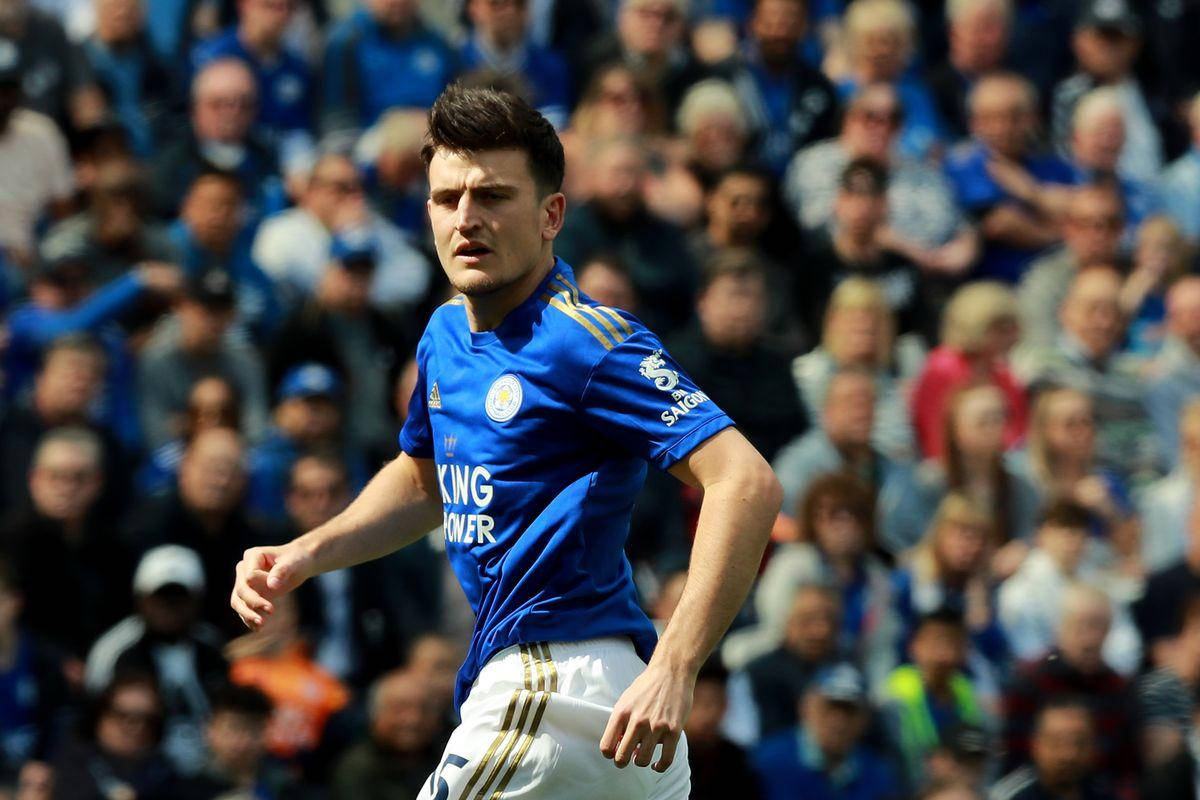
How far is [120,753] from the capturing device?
343 inches

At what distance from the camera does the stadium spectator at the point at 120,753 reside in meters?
8.66

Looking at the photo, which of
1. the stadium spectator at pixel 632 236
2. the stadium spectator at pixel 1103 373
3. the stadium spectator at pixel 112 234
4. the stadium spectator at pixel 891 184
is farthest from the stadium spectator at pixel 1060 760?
the stadium spectator at pixel 112 234

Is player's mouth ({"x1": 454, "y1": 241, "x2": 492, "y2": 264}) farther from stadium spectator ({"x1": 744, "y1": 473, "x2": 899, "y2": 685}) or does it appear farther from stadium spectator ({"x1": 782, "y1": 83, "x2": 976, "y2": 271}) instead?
stadium spectator ({"x1": 782, "y1": 83, "x2": 976, "y2": 271})

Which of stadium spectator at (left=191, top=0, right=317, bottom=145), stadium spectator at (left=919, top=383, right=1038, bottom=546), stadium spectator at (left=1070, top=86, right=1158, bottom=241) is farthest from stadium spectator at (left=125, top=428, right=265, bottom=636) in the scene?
stadium spectator at (left=1070, top=86, right=1158, bottom=241)

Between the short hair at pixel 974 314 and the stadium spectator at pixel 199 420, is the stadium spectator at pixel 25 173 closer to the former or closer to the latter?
the stadium spectator at pixel 199 420

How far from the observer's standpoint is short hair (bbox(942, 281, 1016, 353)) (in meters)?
10.9

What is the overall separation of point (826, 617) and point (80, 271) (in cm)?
373

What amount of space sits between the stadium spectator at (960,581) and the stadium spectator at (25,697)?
11.5 feet

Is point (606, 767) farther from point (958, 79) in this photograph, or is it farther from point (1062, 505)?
point (958, 79)

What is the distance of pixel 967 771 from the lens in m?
9.17

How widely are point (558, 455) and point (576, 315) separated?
0.99ft

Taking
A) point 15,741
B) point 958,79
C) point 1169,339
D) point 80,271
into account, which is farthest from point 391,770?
point 958,79

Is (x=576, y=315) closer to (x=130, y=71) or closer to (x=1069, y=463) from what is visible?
(x=1069, y=463)

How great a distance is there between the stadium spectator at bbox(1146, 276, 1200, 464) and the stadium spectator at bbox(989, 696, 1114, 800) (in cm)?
231
